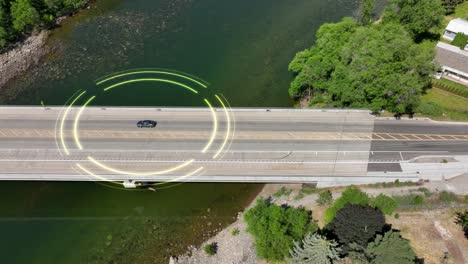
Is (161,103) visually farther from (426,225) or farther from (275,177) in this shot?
(426,225)

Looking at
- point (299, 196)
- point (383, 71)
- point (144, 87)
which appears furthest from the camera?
point (144, 87)

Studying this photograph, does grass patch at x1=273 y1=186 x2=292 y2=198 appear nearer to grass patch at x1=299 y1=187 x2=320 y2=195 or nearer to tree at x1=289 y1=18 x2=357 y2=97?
grass patch at x1=299 y1=187 x2=320 y2=195

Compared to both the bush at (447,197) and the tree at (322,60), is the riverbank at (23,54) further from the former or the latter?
the bush at (447,197)

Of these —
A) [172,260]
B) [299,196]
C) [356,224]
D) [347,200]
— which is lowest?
[172,260]

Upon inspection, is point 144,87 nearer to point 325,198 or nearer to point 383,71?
point 325,198

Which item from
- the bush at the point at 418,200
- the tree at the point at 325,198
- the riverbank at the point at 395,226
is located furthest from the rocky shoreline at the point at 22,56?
the bush at the point at 418,200

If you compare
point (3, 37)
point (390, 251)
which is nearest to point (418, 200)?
point (390, 251)

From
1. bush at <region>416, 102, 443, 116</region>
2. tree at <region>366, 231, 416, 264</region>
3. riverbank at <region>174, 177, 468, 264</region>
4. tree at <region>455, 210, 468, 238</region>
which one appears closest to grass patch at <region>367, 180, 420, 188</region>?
riverbank at <region>174, 177, 468, 264</region>
